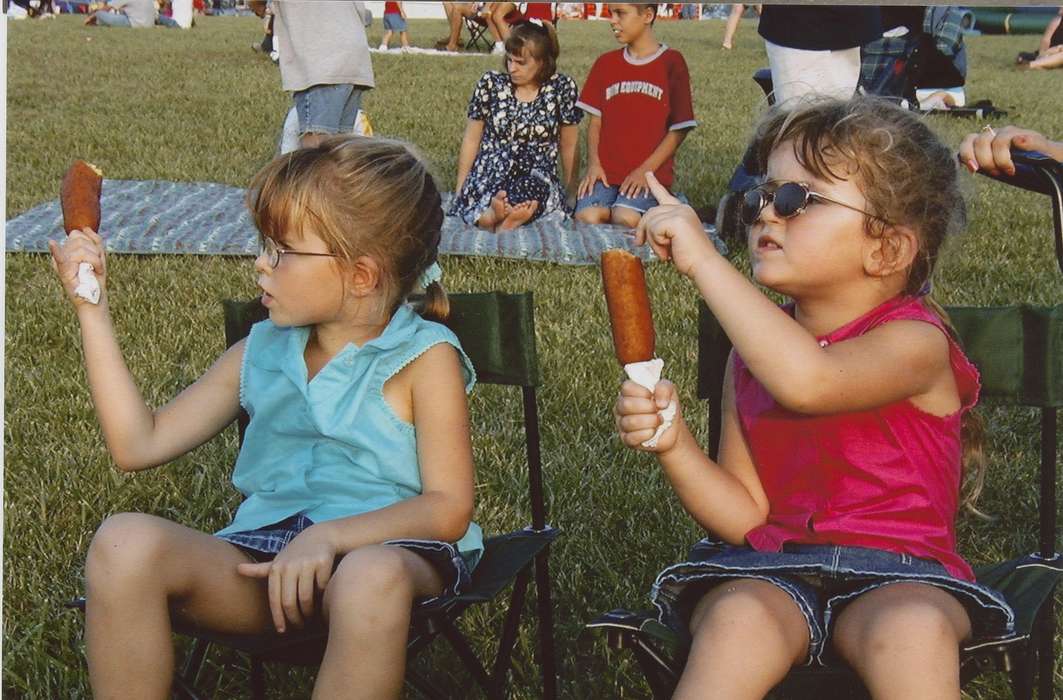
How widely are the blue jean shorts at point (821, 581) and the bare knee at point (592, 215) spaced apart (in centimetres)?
491

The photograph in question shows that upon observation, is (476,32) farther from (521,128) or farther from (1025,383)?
(1025,383)

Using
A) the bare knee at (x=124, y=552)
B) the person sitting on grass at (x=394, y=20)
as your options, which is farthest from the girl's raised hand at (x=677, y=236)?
the person sitting on grass at (x=394, y=20)

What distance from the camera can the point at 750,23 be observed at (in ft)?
88.3

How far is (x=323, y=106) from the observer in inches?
250

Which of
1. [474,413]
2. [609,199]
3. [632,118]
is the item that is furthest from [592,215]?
[474,413]

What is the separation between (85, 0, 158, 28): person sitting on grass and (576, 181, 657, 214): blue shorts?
68.1 ft

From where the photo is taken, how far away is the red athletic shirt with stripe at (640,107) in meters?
7.07

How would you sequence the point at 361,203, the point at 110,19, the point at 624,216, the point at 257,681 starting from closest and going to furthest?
the point at 361,203, the point at 257,681, the point at 624,216, the point at 110,19

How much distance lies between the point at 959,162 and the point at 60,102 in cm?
1078

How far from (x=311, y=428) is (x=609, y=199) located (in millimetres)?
4888

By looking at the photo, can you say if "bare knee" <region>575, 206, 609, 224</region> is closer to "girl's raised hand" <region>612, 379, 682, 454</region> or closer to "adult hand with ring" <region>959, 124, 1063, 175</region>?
"adult hand with ring" <region>959, 124, 1063, 175</region>

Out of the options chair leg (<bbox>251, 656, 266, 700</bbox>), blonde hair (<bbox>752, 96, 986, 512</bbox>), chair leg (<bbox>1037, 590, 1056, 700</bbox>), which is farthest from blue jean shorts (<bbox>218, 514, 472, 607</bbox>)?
chair leg (<bbox>1037, 590, 1056, 700</bbox>)

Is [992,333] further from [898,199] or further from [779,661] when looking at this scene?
[779,661]

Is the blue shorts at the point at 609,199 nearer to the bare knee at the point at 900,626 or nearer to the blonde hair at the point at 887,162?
the blonde hair at the point at 887,162
